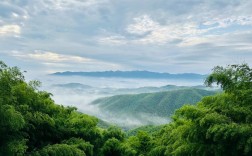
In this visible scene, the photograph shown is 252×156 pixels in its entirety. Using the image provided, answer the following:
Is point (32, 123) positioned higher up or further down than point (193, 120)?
further down

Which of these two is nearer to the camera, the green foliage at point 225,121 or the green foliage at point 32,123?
the green foliage at point 225,121

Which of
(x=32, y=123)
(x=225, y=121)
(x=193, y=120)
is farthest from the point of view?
(x=32, y=123)

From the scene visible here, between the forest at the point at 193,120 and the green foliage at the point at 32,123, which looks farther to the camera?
the green foliage at the point at 32,123

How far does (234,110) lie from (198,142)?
208 centimetres

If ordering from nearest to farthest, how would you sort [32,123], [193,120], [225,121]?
[225,121]
[193,120]
[32,123]

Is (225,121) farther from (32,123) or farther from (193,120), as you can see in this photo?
(32,123)

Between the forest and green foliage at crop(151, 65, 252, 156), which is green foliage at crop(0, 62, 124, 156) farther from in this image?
green foliage at crop(151, 65, 252, 156)

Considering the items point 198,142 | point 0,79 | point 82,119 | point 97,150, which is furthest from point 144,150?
point 0,79

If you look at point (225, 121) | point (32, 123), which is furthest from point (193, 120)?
point (32, 123)

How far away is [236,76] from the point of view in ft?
42.0

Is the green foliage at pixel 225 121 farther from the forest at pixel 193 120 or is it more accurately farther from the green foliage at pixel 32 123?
the green foliage at pixel 32 123

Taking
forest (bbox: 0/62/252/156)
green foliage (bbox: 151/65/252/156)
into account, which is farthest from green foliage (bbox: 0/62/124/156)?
green foliage (bbox: 151/65/252/156)

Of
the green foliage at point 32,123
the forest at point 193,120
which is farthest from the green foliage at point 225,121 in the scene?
the green foliage at point 32,123

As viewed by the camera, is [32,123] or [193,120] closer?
[193,120]
